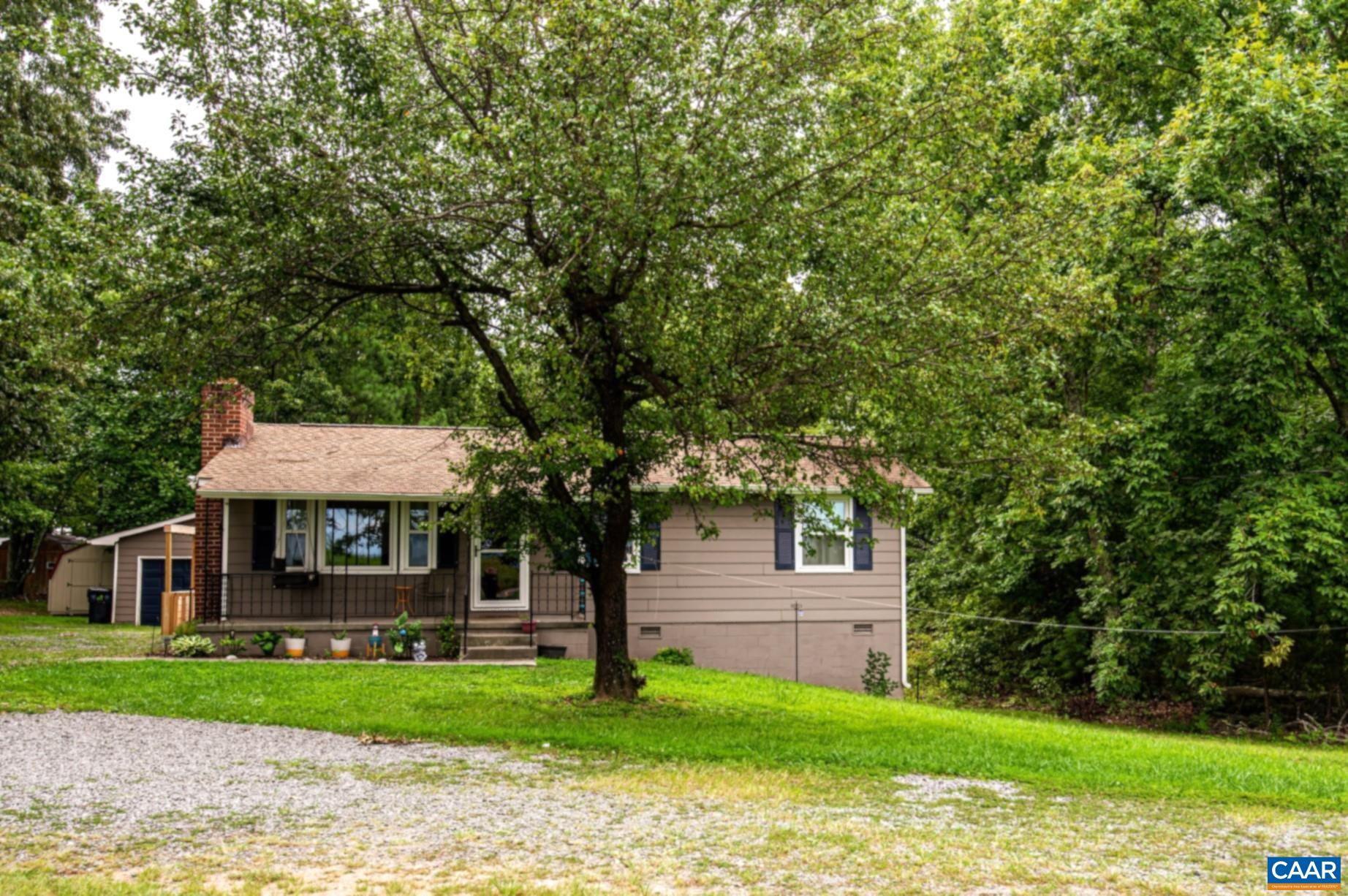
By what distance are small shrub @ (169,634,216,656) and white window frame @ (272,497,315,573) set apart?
67.6 inches

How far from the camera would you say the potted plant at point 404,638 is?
54.2 feet

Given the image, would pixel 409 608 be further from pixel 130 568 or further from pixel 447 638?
pixel 130 568

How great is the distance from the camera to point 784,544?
19.0m

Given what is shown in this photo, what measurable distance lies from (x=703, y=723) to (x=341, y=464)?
30.0ft

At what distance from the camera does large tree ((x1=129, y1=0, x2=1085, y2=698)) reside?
9.02 m

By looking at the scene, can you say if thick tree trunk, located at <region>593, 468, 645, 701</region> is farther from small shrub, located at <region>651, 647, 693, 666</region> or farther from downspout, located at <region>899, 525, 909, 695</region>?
downspout, located at <region>899, 525, 909, 695</region>

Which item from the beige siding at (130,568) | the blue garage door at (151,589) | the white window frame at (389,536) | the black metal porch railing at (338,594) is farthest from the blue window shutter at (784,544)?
the beige siding at (130,568)

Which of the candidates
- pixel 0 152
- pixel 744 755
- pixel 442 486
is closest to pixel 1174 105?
pixel 442 486

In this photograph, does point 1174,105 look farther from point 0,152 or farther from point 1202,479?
point 0,152

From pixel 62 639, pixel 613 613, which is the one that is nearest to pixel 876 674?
pixel 613 613

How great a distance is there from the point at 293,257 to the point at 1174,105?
54.0ft

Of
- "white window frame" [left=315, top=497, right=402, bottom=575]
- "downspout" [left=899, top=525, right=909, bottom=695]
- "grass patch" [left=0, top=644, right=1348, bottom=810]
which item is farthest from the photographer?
"downspout" [left=899, top=525, right=909, bottom=695]

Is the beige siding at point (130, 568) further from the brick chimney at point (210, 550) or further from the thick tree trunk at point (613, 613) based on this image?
the thick tree trunk at point (613, 613)
